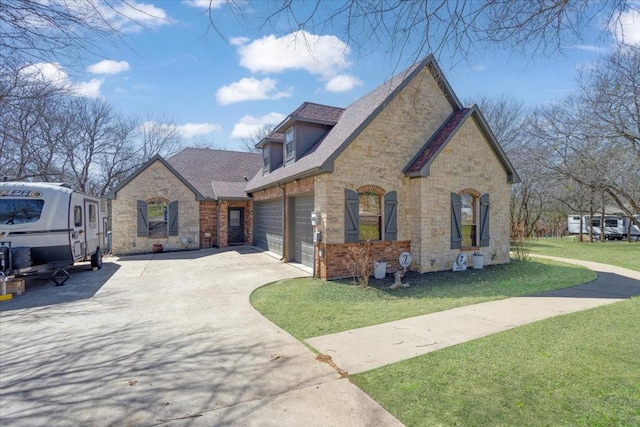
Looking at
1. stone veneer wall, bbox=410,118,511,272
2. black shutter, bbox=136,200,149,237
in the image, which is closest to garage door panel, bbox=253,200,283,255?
black shutter, bbox=136,200,149,237

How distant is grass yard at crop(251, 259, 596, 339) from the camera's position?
6.33 m

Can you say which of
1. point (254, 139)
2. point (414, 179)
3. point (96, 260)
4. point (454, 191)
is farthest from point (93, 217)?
point (254, 139)

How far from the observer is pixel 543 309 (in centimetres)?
702

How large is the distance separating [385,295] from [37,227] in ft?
31.0

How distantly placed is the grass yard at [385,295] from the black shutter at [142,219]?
1031 centimetres

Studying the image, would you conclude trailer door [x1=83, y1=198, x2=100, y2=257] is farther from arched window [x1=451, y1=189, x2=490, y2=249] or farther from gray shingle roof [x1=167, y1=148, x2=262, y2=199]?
arched window [x1=451, y1=189, x2=490, y2=249]

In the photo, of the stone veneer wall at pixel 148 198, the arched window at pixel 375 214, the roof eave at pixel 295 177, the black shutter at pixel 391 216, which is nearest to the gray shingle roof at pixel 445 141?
the black shutter at pixel 391 216

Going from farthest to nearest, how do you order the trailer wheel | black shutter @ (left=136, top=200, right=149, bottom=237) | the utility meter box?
black shutter @ (left=136, top=200, right=149, bottom=237)
the trailer wheel
the utility meter box

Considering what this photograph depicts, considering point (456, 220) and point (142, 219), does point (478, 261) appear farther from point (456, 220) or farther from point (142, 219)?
point (142, 219)

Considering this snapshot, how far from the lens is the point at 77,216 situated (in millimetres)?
10602

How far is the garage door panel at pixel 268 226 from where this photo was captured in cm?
1501

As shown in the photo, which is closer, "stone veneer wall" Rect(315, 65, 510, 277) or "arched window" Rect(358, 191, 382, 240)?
"stone veneer wall" Rect(315, 65, 510, 277)

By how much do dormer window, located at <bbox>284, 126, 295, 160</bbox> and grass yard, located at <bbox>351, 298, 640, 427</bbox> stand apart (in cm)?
1027

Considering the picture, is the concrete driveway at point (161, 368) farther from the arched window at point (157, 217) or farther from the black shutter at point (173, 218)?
the black shutter at point (173, 218)
